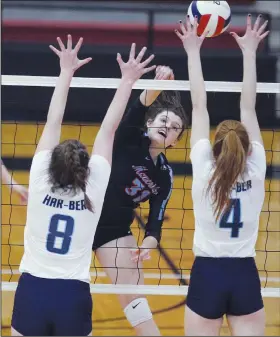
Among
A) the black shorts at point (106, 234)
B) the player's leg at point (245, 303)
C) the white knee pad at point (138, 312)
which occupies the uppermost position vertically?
the black shorts at point (106, 234)

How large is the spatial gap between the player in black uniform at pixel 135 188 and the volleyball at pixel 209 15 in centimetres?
36

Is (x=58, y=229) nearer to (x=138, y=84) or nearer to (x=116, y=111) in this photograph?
(x=116, y=111)

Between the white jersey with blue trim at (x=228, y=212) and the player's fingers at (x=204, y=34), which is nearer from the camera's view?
the white jersey with blue trim at (x=228, y=212)

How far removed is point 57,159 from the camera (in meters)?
3.99

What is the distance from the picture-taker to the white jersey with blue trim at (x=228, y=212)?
4090mm

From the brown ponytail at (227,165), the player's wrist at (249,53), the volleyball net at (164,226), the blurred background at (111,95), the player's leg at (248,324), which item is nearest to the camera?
the brown ponytail at (227,165)

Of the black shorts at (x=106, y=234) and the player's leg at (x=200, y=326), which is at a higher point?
the black shorts at (x=106, y=234)

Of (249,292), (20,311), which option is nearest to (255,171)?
(249,292)

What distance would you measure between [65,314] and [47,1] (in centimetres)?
1208

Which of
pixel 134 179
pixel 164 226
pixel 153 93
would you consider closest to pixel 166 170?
pixel 134 179

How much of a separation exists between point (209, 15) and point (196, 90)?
2.85ft

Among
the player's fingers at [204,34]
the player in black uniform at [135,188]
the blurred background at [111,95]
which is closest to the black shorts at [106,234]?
the player in black uniform at [135,188]

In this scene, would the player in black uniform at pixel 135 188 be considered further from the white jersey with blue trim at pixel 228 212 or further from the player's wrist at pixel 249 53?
the white jersey with blue trim at pixel 228 212

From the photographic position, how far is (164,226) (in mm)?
8445
